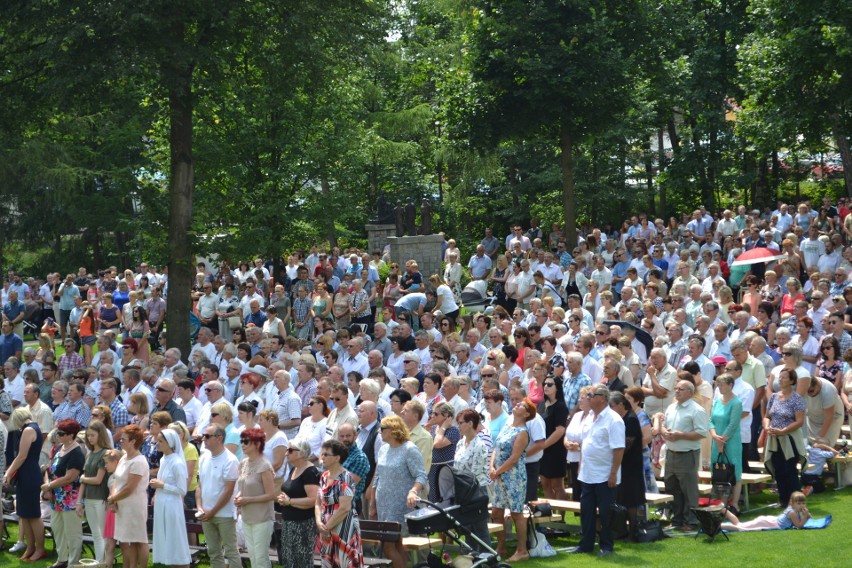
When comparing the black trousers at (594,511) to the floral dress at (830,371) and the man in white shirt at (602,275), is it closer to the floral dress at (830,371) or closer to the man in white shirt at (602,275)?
the floral dress at (830,371)

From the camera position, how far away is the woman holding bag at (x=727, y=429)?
11625 mm

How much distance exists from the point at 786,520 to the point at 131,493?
21.0 ft

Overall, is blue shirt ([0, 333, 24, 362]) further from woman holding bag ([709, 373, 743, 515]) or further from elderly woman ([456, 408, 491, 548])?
woman holding bag ([709, 373, 743, 515])

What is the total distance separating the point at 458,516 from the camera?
9.45 m

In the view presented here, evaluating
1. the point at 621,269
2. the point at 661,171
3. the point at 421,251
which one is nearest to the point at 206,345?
the point at 621,269

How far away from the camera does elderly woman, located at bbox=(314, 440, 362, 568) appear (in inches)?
364

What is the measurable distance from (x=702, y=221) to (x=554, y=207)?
11.5 meters

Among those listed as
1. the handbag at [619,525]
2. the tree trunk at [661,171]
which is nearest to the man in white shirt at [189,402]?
the handbag at [619,525]

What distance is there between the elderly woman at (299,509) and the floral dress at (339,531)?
257 mm

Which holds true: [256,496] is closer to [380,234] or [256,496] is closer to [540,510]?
[540,510]

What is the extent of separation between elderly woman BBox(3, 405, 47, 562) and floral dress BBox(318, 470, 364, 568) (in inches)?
163

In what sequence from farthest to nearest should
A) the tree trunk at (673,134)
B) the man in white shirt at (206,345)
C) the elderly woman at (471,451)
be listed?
the tree trunk at (673,134) → the man in white shirt at (206,345) → the elderly woman at (471,451)

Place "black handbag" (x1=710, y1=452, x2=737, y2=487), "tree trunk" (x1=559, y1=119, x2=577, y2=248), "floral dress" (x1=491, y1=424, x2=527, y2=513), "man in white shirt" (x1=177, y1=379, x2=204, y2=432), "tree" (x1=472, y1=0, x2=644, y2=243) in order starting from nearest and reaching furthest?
"floral dress" (x1=491, y1=424, x2=527, y2=513)
"black handbag" (x1=710, y1=452, x2=737, y2=487)
"man in white shirt" (x1=177, y1=379, x2=204, y2=432)
"tree" (x1=472, y1=0, x2=644, y2=243)
"tree trunk" (x1=559, y1=119, x2=577, y2=248)

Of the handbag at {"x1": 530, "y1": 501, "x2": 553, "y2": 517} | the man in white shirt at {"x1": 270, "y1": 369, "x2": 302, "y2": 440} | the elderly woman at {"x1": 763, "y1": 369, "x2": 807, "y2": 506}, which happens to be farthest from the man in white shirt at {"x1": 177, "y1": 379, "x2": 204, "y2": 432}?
the elderly woman at {"x1": 763, "y1": 369, "x2": 807, "y2": 506}
